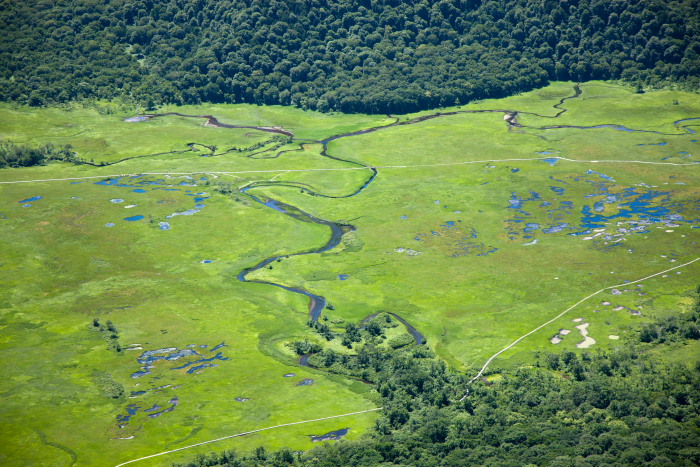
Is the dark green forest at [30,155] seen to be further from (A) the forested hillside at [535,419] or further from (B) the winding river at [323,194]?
(A) the forested hillside at [535,419]

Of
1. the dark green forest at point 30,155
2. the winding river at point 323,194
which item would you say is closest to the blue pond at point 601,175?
the winding river at point 323,194

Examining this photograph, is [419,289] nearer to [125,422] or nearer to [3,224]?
[125,422]

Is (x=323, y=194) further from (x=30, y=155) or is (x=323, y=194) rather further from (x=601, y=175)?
(x=30, y=155)

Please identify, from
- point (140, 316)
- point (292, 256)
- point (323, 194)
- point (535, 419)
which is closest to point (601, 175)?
point (323, 194)

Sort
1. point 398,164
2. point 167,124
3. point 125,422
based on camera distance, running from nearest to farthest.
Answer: point 125,422, point 398,164, point 167,124

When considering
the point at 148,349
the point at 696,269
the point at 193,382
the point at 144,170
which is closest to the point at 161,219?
the point at 144,170

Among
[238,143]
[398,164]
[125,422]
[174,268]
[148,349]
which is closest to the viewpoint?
[125,422]

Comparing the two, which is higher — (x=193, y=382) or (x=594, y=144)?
(x=594, y=144)
